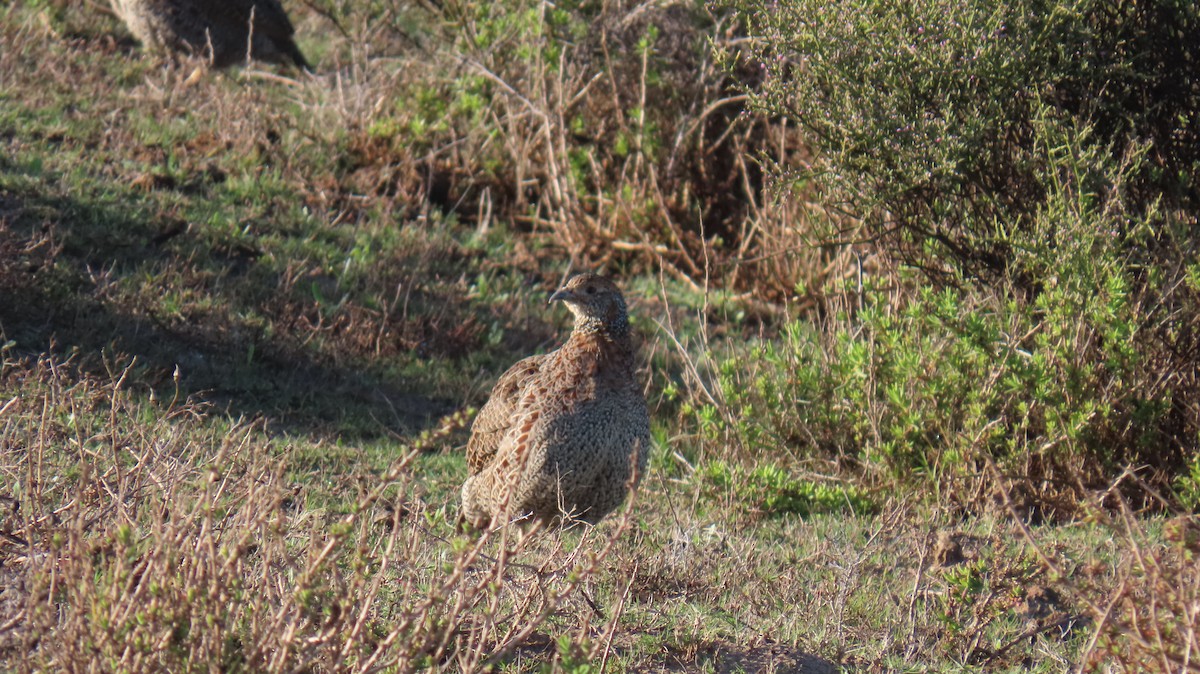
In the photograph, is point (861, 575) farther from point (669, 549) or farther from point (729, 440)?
point (729, 440)

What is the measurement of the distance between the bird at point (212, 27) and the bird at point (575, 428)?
21.8 feet

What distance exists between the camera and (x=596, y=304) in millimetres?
5891

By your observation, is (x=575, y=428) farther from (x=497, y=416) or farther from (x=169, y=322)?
(x=169, y=322)

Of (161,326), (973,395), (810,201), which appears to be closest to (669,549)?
(973,395)

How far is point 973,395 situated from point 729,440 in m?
1.52

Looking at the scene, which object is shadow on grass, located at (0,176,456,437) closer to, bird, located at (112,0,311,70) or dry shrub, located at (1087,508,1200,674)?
bird, located at (112,0,311,70)

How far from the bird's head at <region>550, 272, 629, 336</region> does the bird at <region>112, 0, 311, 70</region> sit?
655 cm

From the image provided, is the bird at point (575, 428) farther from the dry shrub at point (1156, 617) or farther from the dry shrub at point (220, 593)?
the dry shrub at point (1156, 617)

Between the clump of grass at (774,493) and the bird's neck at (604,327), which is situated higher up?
the bird's neck at (604,327)

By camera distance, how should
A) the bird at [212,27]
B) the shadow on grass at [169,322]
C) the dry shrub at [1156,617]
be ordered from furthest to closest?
1. the bird at [212,27]
2. the shadow on grass at [169,322]
3. the dry shrub at [1156,617]

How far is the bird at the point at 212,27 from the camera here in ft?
37.6

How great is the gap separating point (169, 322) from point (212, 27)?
4671 mm

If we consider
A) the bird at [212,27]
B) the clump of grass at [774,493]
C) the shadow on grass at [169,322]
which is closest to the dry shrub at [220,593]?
the clump of grass at [774,493]

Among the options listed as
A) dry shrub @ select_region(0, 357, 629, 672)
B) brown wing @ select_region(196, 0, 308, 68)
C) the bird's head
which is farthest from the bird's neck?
brown wing @ select_region(196, 0, 308, 68)
